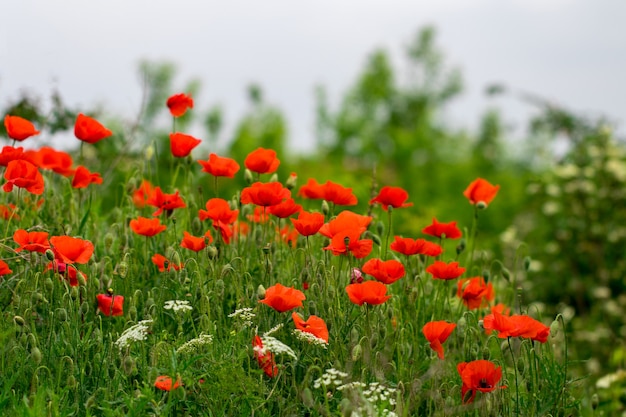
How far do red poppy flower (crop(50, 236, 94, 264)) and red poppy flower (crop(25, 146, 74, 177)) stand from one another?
98cm

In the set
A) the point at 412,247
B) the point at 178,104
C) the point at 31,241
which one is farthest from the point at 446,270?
the point at 31,241

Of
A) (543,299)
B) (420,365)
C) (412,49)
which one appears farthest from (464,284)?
(412,49)

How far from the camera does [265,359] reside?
273cm

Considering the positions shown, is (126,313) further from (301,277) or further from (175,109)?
(175,109)

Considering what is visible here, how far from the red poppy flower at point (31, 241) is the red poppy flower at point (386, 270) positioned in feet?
3.57

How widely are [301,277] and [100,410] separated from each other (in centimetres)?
84

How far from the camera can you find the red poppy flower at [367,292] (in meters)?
2.67

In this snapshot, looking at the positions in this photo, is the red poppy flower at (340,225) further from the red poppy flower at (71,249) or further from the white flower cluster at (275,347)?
the red poppy flower at (71,249)

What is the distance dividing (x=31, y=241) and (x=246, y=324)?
80 centimetres

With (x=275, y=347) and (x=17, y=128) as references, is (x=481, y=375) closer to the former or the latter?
(x=275, y=347)

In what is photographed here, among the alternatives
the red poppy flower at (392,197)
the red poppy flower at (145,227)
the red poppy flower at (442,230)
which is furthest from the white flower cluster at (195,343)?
the red poppy flower at (442,230)

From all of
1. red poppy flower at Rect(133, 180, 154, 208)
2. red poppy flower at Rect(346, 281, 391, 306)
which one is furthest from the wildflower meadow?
red poppy flower at Rect(133, 180, 154, 208)

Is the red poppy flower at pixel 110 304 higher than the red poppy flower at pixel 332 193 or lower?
lower

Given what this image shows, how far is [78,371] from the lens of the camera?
2795 mm
